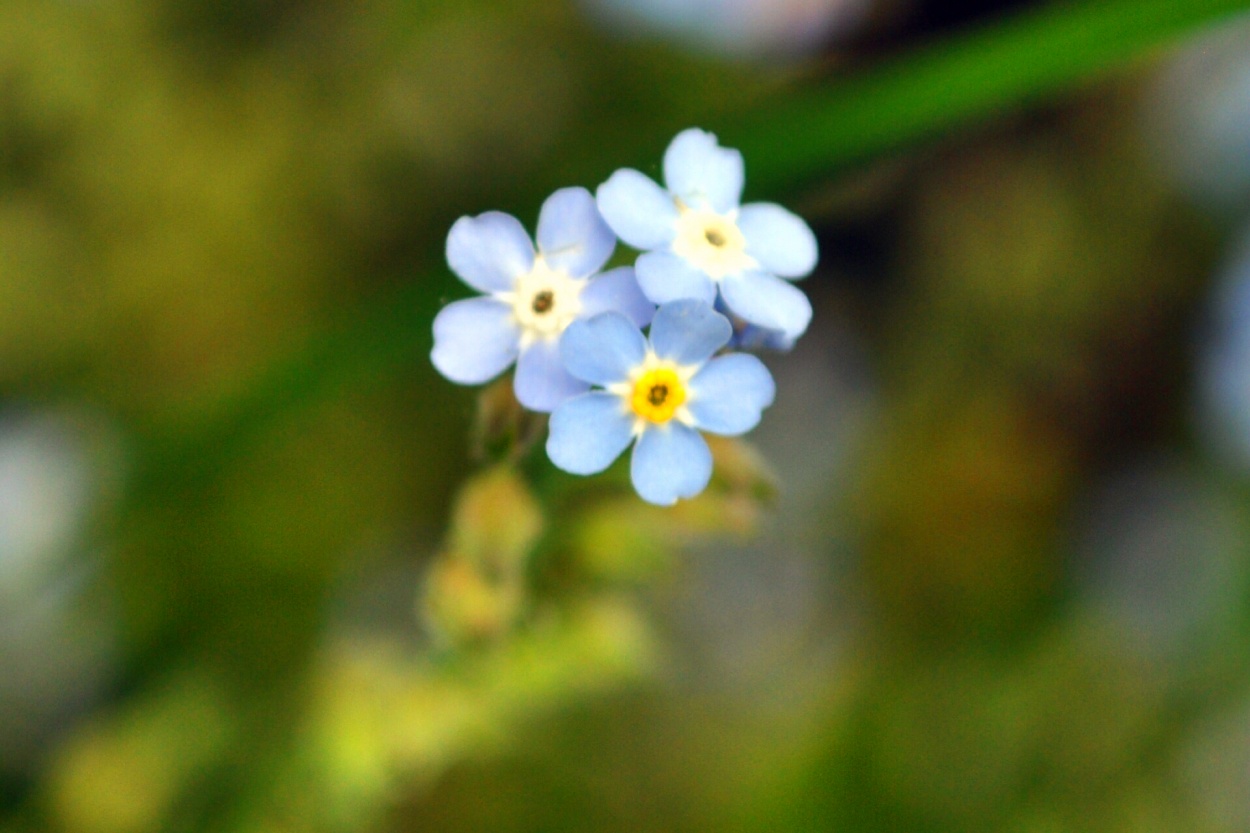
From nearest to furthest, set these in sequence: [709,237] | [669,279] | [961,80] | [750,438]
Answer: [669,279], [709,237], [961,80], [750,438]

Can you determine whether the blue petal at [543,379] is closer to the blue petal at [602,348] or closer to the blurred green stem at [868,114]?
the blue petal at [602,348]

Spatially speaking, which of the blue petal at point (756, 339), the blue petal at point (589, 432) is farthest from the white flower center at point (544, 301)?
the blue petal at point (756, 339)

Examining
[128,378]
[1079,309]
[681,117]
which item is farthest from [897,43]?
[128,378]

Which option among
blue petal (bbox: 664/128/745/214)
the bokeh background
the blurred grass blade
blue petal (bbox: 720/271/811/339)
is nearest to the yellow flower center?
blue petal (bbox: 720/271/811/339)

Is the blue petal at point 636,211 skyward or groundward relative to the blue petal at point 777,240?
groundward

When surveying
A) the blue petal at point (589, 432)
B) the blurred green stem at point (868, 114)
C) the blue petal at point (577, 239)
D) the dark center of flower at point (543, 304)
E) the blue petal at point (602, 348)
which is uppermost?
the blurred green stem at point (868, 114)

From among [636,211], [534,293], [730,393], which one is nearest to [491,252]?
[534,293]

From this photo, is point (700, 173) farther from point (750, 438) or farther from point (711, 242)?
point (750, 438)
